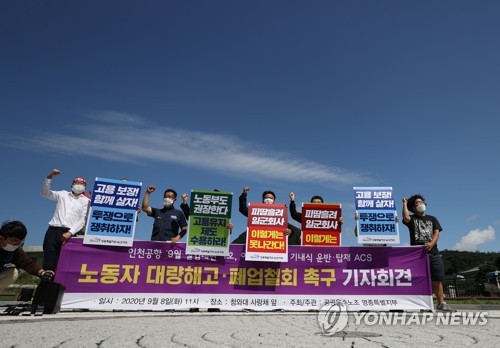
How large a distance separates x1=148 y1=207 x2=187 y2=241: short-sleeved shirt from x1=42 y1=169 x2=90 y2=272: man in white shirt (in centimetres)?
137

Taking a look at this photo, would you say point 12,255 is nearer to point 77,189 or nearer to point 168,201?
point 77,189

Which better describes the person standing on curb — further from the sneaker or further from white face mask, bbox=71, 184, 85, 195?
white face mask, bbox=71, 184, 85, 195

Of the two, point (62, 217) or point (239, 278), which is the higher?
point (62, 217)

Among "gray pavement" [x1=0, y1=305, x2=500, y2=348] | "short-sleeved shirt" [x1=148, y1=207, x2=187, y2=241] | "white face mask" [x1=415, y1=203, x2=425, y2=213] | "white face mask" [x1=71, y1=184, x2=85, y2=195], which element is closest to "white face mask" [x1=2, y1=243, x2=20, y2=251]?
"gray pavement" [x1=0, y1=305, x2=500, y2=348]

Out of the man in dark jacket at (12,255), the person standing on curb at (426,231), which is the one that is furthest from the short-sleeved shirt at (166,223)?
the person standing on curb at (426,231)

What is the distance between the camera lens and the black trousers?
20.5ft

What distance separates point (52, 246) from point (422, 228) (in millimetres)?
7299

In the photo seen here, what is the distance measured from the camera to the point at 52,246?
6277mm

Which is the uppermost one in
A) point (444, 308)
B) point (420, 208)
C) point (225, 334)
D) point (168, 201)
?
point (420, 208)

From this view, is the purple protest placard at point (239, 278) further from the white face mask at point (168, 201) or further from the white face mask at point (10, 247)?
the white face mask at point (10, 247)

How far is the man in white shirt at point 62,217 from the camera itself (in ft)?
20.6

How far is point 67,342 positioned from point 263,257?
14.0 ft

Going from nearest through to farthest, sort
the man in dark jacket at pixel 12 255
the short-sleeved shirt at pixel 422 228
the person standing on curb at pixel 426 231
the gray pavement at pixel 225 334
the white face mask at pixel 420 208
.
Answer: the gray pavement at pixel 225 334, the man in dark jacket at pixel 12 255, the person standing on curb at pixel 426 231, the short-sleeved shirt at pixel 422 228, the white face mask at pixel 420 208

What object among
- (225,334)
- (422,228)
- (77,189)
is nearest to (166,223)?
(77,189)
